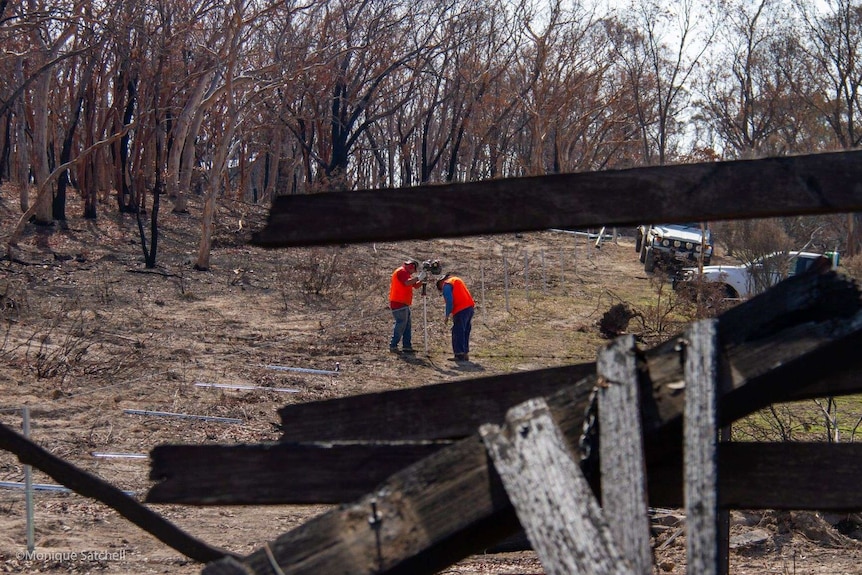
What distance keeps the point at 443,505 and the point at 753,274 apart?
2160 cm

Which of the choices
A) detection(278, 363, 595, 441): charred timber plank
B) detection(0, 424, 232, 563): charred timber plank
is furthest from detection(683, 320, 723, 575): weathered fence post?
detection(0, 424, 232, 563): charred timber plank

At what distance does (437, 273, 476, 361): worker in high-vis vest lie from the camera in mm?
14625

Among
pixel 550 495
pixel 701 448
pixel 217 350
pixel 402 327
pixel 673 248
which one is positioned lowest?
pixel 217 350

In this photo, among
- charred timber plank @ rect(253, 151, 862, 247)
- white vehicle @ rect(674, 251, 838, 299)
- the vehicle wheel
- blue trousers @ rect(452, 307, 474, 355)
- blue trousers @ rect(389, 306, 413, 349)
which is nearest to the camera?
charred timber plank @ rect(253, 151, 862, 247)

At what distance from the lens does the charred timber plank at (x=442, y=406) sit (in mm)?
2473

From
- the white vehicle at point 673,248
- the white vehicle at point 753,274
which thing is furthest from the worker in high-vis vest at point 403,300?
the white vehicle at point 673,248

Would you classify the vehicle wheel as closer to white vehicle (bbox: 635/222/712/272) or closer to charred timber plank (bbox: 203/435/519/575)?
white vehicle (bbox: 635/222/712/272)

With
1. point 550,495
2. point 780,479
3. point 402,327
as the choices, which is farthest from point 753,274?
point 550,495

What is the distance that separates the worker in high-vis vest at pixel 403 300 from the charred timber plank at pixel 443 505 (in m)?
12.8

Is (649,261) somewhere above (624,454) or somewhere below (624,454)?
above

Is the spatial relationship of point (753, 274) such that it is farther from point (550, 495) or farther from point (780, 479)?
point (550, 495)

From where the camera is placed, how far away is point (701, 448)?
1.81 meters

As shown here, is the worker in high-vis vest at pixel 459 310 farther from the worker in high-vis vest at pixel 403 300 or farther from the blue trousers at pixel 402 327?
the blue trousers at pixel 402 327

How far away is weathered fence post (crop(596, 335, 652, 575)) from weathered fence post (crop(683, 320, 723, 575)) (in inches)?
3.1
